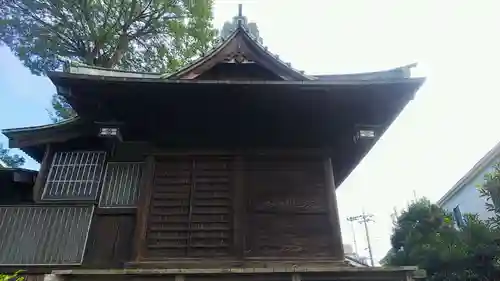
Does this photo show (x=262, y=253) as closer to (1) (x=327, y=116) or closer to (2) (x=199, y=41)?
(1) (x=327, y=116)

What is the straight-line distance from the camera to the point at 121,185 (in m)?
6.19

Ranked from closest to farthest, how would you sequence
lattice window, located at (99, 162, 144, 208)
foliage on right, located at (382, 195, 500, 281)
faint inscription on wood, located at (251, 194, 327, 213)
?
1. faint inscription on wood, located at (251, 194, 327, 213)
2. lattice window, located at (99, 162, 144, 208)
3. foliage on right, located at (382, 195, 500, 281)

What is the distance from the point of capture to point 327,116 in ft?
20.2

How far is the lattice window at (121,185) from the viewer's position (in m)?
6.02

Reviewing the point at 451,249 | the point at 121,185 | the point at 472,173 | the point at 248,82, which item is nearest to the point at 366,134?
the point at 248,82

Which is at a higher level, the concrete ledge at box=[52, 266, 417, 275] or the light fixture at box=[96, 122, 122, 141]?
the light fixture at box=[96, 122, 122, 141]

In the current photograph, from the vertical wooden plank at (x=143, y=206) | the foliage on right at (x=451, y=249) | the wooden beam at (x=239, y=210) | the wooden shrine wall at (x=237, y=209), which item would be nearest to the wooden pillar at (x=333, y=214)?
the wooden shrine wall at (x=237, y=209)

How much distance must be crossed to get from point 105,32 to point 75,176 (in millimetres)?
7792

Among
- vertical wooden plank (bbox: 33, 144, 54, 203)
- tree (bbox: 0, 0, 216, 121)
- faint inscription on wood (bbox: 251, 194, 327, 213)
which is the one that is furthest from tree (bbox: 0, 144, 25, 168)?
faint inscription on wood (bbox: 251, 194, 327, 213)

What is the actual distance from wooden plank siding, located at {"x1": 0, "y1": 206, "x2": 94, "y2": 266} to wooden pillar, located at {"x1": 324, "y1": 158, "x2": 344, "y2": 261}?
12.1 ft

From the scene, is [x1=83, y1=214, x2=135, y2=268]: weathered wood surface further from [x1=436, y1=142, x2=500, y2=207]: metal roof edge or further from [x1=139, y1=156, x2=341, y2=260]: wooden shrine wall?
[x1=436, y1=142, x2=500, y2=207]: metal roof edge

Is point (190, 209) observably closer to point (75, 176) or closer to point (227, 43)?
point (75, 176)

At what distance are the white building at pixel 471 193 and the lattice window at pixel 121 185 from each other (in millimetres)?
15679

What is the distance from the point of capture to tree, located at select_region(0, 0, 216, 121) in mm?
12266
